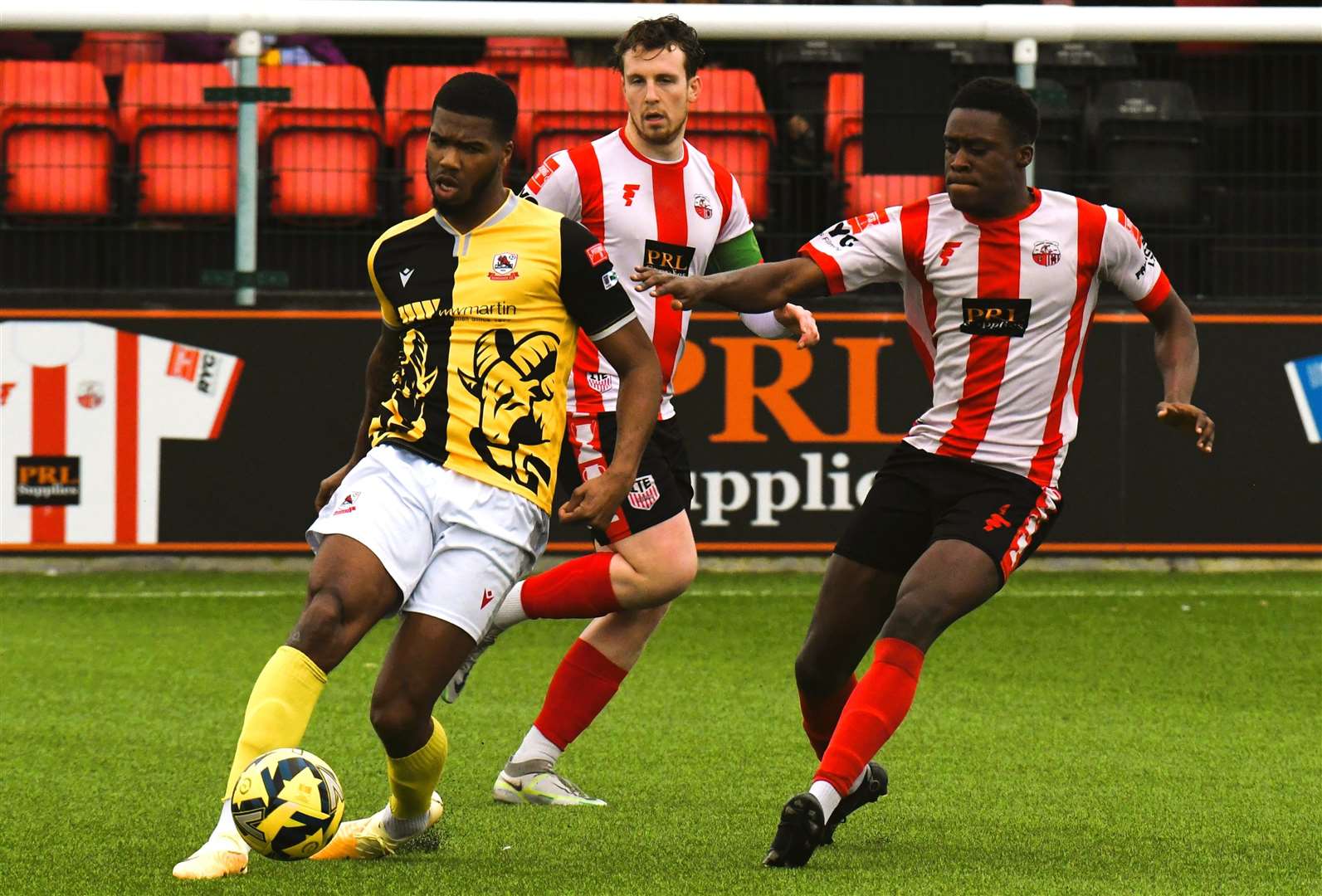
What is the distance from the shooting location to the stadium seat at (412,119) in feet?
34.0

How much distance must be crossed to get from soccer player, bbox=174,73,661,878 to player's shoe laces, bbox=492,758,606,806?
0.77 metres

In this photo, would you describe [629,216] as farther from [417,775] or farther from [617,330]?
[417,775]

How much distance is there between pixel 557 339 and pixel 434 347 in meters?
0.30

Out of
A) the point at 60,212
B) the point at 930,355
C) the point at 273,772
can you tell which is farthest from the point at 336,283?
the point at 273,772

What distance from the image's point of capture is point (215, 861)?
435 centimetres

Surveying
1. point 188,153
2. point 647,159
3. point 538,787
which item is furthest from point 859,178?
point 538,787

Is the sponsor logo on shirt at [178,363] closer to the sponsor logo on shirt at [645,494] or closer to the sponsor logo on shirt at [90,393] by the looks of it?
the sponsor logo on shirt at [90,393]

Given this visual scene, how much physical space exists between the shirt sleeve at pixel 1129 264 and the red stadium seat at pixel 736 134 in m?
4.88

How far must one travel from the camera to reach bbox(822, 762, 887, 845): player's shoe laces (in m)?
5.10

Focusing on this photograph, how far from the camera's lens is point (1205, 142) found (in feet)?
34.3

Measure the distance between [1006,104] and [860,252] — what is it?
54 centimetres

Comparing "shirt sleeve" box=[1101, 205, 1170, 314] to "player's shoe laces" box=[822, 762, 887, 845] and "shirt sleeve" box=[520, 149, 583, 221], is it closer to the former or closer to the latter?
"player's shoe laces" box=[822, 762, 887, 845]

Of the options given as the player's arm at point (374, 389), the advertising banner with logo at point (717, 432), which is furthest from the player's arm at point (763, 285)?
the advertising banner with logo at point (717, 432)

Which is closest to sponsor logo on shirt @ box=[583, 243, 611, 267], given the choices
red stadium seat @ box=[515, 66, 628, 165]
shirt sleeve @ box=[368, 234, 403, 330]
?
shirt sleeve @ box=[368, 234, 403, 330]
